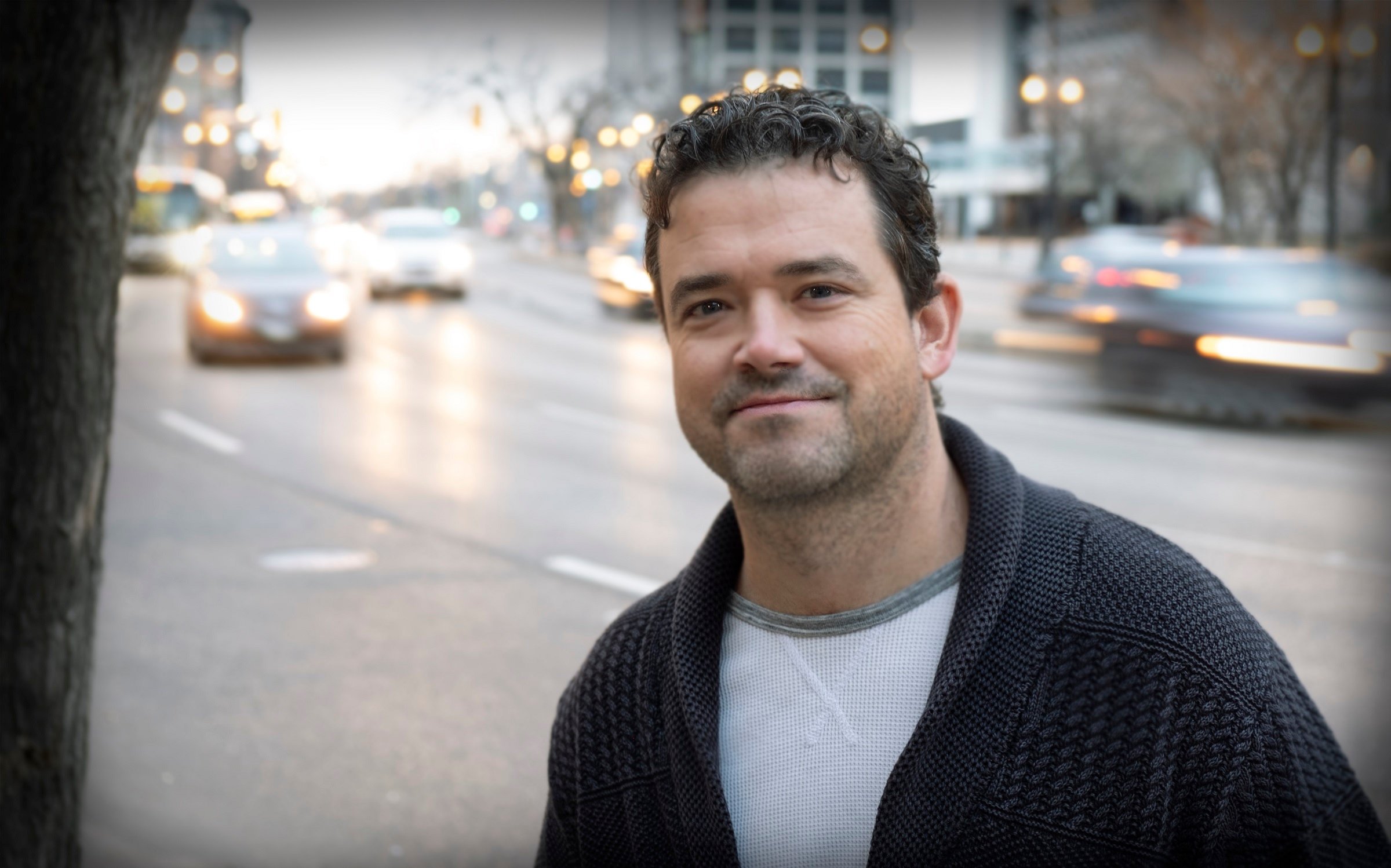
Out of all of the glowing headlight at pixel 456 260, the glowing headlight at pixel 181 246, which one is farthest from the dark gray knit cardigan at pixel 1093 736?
the glowing headlight at pixel 181 246

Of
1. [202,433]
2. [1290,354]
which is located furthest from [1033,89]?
[202,433]

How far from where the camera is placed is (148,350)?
19.4m

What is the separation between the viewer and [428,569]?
790 centimetres

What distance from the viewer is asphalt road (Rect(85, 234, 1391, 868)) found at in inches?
193

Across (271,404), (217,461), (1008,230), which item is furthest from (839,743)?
(1008,230)

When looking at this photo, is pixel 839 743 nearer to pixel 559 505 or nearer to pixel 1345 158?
pixel 559 505

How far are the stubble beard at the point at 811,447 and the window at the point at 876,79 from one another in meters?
114

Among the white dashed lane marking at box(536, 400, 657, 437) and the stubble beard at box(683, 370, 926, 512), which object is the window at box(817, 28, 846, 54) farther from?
the stubble beard at box(683, 370, 926, 512)

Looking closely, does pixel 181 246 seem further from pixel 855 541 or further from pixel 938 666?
pixel 938 666

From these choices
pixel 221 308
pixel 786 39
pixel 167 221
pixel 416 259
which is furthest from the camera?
pixel 786 39

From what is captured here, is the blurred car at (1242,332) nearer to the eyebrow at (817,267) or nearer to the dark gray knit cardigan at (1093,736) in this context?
the dark gray knit cardigan at (1093,736)

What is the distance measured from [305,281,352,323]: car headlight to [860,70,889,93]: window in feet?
325

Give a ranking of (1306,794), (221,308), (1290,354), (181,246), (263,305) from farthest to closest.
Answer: (181,246) → (263,305) → (221,308) → (1290,354) → (1306,794)

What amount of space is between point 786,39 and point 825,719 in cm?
11718
